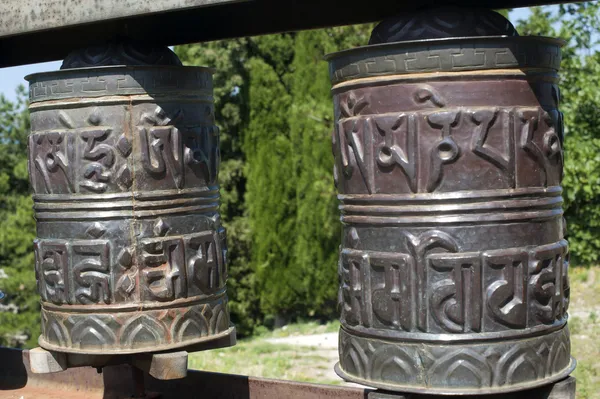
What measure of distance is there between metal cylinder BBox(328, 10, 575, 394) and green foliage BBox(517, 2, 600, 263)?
7.57m

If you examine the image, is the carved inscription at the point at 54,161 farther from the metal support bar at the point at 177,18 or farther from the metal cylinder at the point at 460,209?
the metal cylinder at the point at 460,209

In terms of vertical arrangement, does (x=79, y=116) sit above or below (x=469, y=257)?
above

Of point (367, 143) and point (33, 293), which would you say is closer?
point (367, 143)

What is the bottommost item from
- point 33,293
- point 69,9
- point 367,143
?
point 33,293

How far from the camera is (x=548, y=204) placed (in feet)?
8.83

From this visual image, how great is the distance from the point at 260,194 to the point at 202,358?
13.4 ft

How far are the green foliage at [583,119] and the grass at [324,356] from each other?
0.76 m

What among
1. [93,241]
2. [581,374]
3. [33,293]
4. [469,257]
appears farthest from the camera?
[33,293]

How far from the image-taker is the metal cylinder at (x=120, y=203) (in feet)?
11.4

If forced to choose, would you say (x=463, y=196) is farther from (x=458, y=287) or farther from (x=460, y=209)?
(x=458, y=287)

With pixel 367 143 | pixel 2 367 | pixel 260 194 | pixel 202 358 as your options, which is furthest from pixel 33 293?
pixel 367 143

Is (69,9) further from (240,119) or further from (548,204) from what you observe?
(240,119)

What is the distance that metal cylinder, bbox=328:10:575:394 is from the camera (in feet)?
8.50

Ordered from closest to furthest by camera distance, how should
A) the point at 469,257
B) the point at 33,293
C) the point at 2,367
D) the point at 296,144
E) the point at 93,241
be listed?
the point at 469,257, the point at 93,241, the point at 2,367, the point at 296,144, the point at 33,293
